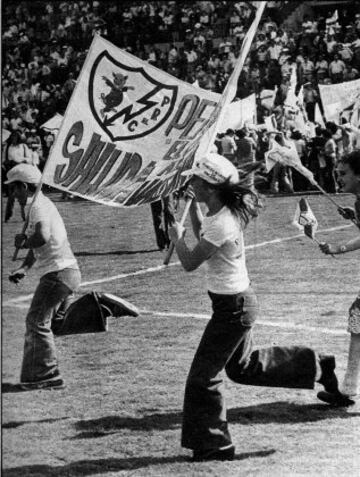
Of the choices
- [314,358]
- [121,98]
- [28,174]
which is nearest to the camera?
[314,358]

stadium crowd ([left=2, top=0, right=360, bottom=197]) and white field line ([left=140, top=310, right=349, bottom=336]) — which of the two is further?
stadium crowd ([left=2, top=0, right=360, bottom=197])

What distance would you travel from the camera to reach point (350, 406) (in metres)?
5.66

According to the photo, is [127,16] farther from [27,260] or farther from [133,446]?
[133,446]

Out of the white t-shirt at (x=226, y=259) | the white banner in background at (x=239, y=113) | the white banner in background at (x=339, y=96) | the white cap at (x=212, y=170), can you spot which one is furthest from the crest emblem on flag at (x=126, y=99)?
the white banner in background at (x=239, y=113)

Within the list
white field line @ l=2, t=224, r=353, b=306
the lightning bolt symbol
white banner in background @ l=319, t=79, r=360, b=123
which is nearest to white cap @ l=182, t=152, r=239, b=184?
the lightning bolt symbol

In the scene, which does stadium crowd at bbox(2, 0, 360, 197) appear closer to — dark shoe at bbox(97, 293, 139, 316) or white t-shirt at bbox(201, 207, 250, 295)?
dark shoe at bbox(97, 293, 139, 316)

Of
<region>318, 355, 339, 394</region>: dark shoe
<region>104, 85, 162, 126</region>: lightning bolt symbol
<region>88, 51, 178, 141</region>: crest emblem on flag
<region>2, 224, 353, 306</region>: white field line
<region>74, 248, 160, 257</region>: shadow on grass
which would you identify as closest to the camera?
<region>318, 355, 339, 394</region>: dark shoe

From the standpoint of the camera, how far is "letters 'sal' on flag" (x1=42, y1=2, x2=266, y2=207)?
18.7ft

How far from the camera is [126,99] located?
235 inches

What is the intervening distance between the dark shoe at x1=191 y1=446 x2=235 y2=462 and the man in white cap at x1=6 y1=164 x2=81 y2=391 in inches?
63.3

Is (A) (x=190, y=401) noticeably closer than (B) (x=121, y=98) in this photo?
Yes

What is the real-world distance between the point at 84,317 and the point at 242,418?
1.79m

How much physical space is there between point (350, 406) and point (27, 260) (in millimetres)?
2325

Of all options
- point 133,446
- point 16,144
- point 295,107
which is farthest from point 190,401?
point 295,107
